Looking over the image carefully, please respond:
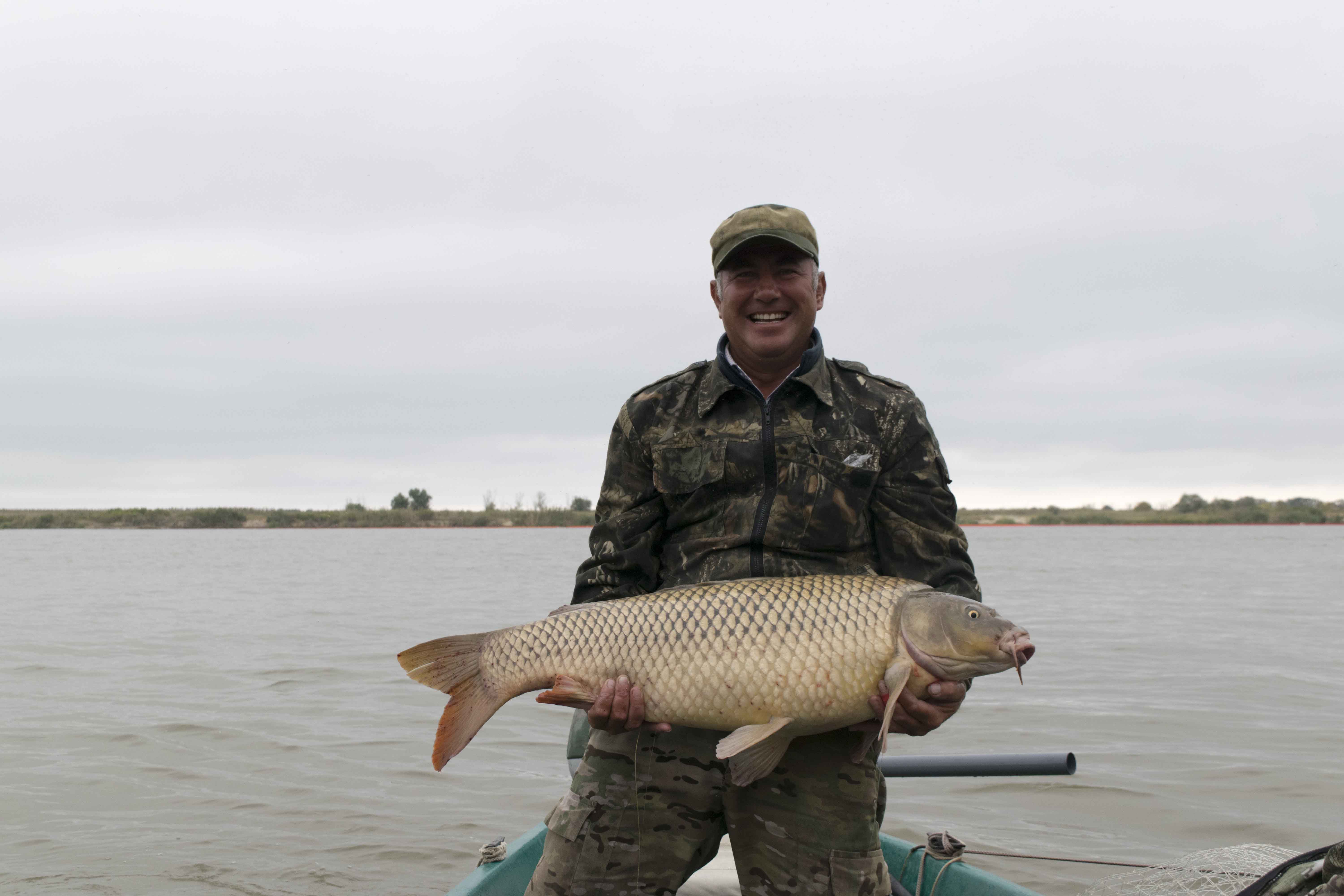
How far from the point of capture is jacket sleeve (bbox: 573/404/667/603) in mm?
3389

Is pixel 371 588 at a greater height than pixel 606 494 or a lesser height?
lesser

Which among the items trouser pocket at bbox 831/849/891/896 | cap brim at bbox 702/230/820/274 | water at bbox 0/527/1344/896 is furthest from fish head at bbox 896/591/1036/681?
water at bbox 0/527/1344/896

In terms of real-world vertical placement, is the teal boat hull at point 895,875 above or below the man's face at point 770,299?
below

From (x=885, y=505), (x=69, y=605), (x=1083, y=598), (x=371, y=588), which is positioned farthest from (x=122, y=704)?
(x=1083, y=598)

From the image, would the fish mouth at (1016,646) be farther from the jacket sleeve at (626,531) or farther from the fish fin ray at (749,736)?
the jacket sleeve at (626,531)

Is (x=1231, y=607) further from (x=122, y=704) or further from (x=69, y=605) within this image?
(x=69, y=605)

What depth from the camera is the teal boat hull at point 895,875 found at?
12.3 feet

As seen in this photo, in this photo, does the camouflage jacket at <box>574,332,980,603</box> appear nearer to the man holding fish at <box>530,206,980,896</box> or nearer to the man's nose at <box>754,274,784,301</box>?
the man holding fish at <box>530,206,980,896</box>

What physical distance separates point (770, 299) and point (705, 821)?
159 cm

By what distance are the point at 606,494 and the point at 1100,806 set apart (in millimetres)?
5083

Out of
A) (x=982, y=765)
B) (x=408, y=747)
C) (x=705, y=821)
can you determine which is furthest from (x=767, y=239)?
(x=408, y=747)

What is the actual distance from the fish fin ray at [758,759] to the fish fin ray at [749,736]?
0.03m

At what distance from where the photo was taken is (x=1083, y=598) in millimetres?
20922

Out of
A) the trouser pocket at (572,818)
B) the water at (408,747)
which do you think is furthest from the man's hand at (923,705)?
the water at (408,747)
